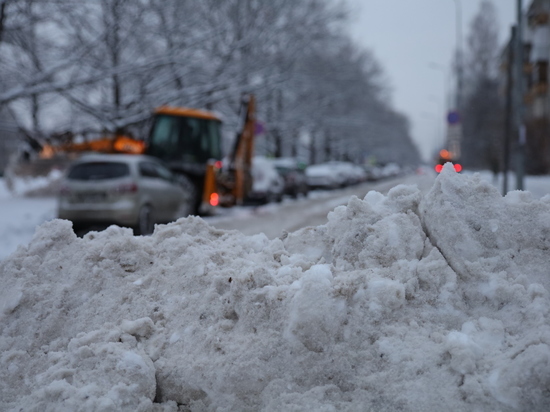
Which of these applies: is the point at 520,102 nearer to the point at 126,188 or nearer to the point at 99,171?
the point at 126,188

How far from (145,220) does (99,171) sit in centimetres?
126

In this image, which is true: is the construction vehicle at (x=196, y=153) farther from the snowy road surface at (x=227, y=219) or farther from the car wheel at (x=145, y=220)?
the car wheel at (x=145, y=220)

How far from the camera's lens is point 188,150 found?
15.0 metres

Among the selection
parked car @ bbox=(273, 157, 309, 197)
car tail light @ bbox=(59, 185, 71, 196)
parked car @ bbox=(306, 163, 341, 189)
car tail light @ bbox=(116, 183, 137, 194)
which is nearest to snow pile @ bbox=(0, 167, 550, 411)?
car tail light @ bbox=(116, 183, 137, 194)

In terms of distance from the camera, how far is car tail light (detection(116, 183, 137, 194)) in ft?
33.2

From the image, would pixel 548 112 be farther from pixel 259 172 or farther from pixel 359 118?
pixel 259 172

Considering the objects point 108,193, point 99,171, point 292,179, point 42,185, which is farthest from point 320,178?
point 108,193

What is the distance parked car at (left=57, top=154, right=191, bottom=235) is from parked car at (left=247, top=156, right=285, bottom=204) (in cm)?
722

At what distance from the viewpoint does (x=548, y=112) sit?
119 ft

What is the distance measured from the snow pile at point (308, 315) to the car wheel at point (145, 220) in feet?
21.7

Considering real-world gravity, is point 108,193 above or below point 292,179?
above

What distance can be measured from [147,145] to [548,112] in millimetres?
30677

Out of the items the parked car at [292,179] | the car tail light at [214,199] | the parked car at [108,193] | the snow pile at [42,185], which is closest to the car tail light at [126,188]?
the parked car at [108,193]

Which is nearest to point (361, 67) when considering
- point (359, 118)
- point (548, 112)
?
point (359, 118)
